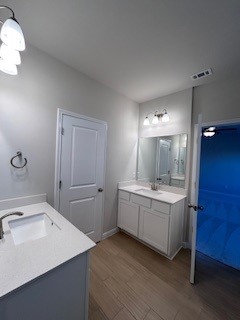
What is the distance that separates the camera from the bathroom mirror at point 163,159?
2494mm

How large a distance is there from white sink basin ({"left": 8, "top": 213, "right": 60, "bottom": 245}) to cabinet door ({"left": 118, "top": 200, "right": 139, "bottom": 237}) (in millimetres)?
1458

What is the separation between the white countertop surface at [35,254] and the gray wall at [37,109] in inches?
24.7

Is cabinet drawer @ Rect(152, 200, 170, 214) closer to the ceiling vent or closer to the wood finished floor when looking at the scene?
the wood finished floor

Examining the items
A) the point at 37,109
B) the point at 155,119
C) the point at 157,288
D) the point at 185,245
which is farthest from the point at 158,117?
the point at 157,288

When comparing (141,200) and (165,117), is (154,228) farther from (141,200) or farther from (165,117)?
(165,117)

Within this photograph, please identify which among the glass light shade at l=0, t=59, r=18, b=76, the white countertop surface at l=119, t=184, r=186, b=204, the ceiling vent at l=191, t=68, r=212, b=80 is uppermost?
the ceiling vent at l=191, t=68, r=212, b=80

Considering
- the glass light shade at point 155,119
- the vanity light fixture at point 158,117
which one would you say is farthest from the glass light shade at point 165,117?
the glass light shade at point 155,119

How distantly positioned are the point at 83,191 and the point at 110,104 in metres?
1.52

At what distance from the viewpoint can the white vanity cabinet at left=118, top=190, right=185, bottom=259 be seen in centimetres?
206

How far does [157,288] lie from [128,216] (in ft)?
→ 3.53

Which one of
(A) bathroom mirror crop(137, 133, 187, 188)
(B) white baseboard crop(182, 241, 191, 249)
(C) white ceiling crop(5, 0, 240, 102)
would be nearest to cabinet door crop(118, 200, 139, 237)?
(A) bathroom mirror crop(137, 133, 187, 188)

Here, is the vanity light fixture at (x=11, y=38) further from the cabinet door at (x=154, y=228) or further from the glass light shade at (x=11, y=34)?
the cabinet door at (x=154, y=228)

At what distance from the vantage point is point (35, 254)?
87 cm

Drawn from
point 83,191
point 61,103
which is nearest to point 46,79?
point 61,103
